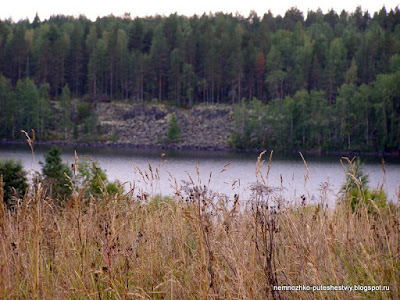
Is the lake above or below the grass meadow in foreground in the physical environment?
below

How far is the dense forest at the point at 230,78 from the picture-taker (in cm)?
8106

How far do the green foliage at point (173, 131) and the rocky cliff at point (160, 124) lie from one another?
41.8 inches

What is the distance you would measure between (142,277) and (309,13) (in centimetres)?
15949

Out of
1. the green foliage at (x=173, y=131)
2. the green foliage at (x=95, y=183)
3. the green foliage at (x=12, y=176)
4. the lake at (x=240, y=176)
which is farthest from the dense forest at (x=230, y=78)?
the green foliage at (x=12, y=176)

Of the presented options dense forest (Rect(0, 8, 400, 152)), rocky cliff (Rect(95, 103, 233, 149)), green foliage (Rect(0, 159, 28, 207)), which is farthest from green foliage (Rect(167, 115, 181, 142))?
green foliage (Rect(0, 159, 28, 207))

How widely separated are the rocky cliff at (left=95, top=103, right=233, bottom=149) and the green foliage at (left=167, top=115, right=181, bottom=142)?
1.06 m

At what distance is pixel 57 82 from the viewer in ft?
333

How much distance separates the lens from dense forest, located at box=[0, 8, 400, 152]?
81.1 meters

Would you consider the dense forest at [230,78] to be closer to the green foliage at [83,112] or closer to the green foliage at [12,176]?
the green foliage at [83,112]

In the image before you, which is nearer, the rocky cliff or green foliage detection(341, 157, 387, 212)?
green foliage detection(341, 157, 387, 212)

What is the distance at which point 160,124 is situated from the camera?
8975 centimetres

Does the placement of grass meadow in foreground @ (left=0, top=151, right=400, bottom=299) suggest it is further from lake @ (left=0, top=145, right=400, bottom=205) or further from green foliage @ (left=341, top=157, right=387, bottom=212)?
lake @ (left=0, top=145, right=400, bottom=205)

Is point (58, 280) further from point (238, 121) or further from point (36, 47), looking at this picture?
point (36, 47)

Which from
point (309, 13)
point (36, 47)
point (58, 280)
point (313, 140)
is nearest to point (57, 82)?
point (36, 47)
